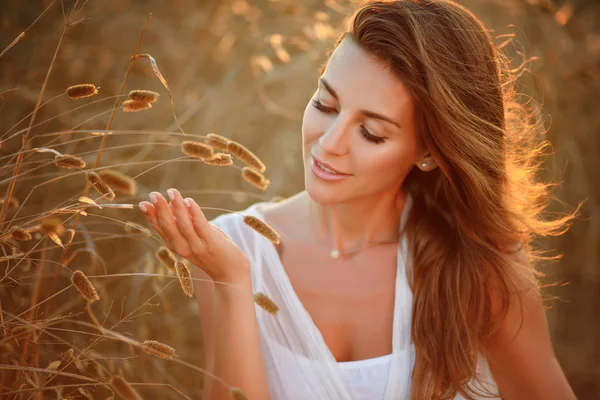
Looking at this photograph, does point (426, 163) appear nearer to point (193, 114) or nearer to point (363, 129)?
point (363, 129)

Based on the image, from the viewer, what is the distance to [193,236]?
1.33m

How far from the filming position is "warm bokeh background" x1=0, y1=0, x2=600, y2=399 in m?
2.09

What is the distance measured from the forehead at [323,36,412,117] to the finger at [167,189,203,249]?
23.7 inches

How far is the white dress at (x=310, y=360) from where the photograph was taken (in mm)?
1894

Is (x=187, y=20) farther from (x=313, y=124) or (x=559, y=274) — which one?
(x=559, y=274)

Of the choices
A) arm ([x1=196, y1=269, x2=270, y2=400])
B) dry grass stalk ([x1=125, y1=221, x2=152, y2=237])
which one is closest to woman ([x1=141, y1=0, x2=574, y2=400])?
arm ([x1=196, y1=269, x2=270, y2=400])

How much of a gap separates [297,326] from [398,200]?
1.95 ft

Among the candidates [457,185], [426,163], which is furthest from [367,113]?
[457,185]

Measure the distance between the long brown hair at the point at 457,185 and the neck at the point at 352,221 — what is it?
0.34 ft

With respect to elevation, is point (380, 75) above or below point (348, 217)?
above

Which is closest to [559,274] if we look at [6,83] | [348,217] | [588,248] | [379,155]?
[588,248]

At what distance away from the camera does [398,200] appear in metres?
2.23

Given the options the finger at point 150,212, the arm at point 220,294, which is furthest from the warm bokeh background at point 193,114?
the finger at point 150,212

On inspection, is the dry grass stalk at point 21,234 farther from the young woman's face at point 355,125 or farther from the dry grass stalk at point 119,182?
the young woman's face at point 355,125
